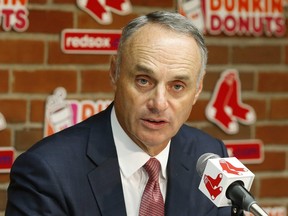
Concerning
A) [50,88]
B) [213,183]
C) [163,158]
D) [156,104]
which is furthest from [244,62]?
[213,183]

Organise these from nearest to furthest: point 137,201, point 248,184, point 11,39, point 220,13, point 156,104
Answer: point 248,184 < point 156,104 < point 137,201 < point 11,39 < point 220,13

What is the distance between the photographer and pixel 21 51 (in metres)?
2.96

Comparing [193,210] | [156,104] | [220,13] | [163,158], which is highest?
[220,13]

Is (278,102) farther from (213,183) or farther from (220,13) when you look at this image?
(213,183)

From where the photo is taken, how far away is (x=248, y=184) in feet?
5.58

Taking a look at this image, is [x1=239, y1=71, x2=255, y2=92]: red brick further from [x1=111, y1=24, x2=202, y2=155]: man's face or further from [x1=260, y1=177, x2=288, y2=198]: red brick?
[x1=111, y1=24, x2=202, y2=155]: man's face

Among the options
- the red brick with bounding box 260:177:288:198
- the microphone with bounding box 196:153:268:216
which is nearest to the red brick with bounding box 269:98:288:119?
the red brick with bounding box 260:177:288:198

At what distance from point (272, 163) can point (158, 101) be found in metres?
1.63

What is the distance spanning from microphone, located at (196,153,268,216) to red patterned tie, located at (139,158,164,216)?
0.35m

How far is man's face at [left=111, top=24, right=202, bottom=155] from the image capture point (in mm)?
1961

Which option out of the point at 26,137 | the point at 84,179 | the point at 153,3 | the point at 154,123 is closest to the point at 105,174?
the point at 84,179

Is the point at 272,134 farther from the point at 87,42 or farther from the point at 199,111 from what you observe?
the point at 87,42

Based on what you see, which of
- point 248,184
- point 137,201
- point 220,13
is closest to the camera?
point 248,184

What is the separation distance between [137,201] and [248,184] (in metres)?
0.49
